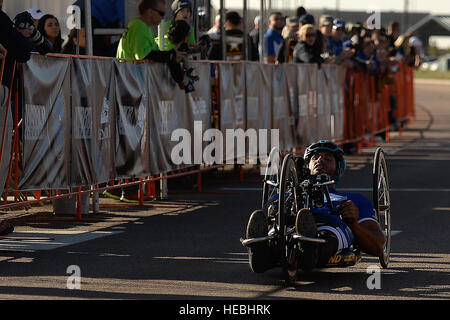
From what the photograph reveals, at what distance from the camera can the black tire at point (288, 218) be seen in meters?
7.73

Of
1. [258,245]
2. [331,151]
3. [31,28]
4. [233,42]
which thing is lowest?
[258,245]

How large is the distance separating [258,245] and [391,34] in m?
20.3

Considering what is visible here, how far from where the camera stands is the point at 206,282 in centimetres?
827

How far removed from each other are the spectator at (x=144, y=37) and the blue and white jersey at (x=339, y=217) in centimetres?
461

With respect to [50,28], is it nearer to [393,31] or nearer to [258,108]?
[258,108]

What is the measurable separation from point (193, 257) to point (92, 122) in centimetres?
258

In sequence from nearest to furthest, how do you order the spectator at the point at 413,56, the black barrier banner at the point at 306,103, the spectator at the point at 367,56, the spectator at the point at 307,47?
the spectator at the point at 307,47, the black barrier banner at the point at 306,103, the spectator at the point at 367,56, the spectator at the point at 413,56

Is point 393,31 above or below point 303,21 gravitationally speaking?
above

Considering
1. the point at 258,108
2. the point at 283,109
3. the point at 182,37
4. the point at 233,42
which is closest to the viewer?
the point at 182,37

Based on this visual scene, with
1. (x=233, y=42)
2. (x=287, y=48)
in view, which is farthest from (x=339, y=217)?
(x=287, y=48)

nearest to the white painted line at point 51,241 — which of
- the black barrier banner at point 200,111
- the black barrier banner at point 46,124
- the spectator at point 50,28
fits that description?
the black barrier banner at point 46,124

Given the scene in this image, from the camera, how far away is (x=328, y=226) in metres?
8.23

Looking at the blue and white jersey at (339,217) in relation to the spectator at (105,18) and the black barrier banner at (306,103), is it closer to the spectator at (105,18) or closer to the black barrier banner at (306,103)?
the spectator at (105,18)
